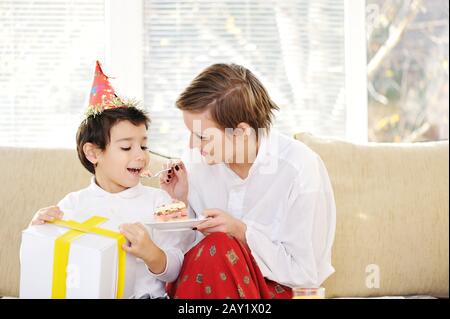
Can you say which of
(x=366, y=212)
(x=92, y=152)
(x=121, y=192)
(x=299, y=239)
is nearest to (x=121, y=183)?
(x=121, y=192)

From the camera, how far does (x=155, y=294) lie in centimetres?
192

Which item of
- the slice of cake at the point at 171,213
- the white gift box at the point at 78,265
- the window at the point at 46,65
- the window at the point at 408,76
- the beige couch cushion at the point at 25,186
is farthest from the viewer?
the window at the point at 408,76

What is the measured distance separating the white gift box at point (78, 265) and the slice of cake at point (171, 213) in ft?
0.41

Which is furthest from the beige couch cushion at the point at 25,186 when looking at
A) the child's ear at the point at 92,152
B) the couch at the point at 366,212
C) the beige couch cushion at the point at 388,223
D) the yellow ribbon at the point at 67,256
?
the beige couch cushion at the point at 388,223

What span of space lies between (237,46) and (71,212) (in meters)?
1.21

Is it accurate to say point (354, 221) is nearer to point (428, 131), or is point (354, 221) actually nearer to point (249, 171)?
point (249, 171)

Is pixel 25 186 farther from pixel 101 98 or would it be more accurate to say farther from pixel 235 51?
pixel 235 51

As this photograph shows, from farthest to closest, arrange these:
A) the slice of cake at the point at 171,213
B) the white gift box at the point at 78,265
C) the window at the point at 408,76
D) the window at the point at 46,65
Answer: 1. the window at the point at 408,76
2. the window at the point at 46,65
3. the slice of cake at the point at 171,213
4. the white gift box at the point at 78,265

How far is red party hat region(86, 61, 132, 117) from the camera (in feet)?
6.73

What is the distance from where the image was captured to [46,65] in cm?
283

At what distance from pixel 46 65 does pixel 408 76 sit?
2.60 meters

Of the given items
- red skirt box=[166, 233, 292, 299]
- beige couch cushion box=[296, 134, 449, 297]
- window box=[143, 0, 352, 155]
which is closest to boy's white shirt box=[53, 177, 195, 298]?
red skirt box=[166, 233, 292, 299]

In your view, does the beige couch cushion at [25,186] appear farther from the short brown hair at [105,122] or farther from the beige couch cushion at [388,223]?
the beige couch cushion at [388,223]

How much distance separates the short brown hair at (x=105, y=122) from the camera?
201 centimetres
